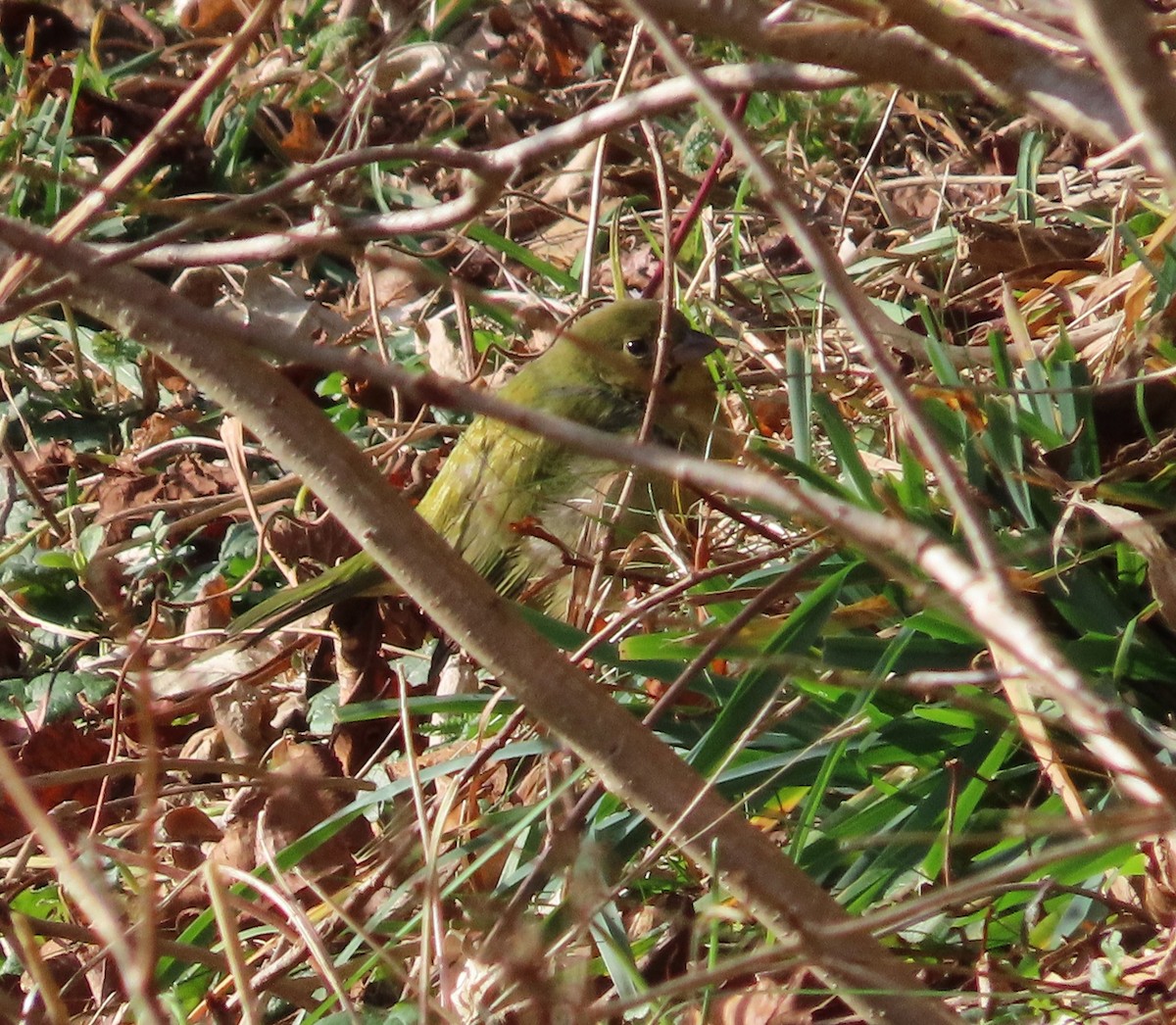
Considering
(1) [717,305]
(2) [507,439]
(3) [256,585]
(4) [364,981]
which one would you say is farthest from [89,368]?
(4) [364,981]

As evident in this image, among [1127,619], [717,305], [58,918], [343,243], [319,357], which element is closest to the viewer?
[319,357]

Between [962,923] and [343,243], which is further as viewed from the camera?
[962,923]

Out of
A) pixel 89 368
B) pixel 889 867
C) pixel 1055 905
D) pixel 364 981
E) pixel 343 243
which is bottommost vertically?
pixel 1055 905

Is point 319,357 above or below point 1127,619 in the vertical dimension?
above

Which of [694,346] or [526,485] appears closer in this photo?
[694,346]

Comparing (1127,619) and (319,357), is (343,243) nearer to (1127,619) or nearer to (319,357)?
(319,357)

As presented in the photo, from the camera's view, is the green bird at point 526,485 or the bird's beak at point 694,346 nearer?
the green bird at point 526,485

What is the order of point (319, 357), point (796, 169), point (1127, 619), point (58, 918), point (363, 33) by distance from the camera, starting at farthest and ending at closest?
point (363, 33) → point (796, 169) → point (58, 918) → point (1127, 619) → point (319, 357)

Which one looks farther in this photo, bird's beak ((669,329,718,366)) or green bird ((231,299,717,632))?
bird's beak ((669,329,718,366))
